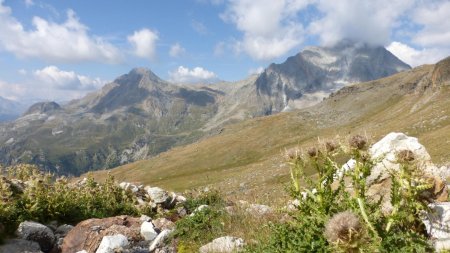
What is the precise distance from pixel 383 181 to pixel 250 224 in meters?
3.74

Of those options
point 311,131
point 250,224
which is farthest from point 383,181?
point 311,131

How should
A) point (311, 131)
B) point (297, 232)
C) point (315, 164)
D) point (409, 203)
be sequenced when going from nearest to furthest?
point (409, 203) < point (315, 164) < point (297, 232) < point (311, 131)

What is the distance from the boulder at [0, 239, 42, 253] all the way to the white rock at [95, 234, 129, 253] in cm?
235

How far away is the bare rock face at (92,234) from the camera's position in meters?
13.3

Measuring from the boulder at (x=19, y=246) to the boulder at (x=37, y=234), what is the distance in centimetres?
27

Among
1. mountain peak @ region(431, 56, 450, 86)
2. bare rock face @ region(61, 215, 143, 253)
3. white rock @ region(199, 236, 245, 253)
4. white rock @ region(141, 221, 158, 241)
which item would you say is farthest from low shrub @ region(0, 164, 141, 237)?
mountain peak @ region(431, 56, 450, 86)

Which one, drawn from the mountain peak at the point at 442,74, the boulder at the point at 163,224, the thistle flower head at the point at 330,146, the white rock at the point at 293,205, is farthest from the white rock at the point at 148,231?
the mountain peak at the point at 442,74

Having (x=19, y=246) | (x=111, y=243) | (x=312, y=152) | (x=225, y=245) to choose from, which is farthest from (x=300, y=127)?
(x=312, y=152)

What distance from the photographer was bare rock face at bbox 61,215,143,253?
1328cm

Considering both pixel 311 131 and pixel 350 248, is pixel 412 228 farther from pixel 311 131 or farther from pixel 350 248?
pixel 311 131

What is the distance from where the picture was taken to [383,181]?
11320mm

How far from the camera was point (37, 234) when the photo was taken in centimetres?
1388

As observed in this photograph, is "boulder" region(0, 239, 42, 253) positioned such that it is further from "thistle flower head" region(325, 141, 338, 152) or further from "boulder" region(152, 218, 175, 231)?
"thistle flower head" region(325, 141, 338, 152)

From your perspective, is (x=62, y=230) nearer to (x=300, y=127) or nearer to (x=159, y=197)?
(x=159, y=197)
